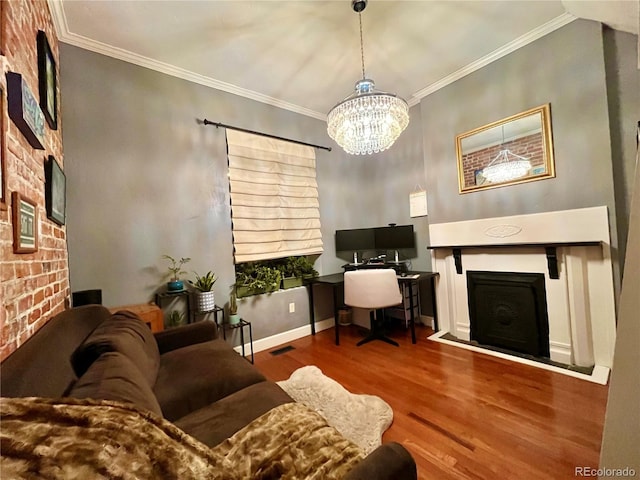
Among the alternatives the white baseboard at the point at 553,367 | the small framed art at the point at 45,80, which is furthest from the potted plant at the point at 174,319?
the white baseboard at the point at 553,367

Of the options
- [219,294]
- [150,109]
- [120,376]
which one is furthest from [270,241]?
[120,376]

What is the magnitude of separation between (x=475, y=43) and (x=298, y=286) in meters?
3.11

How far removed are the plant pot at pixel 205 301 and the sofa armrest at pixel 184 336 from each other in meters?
0.45

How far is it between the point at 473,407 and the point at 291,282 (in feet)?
7.18

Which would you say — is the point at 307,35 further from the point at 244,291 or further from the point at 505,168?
the point at 244,291

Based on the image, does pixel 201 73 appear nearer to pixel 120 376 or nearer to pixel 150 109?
pixel 150 109

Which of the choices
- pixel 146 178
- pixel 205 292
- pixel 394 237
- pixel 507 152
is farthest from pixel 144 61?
pixel 507 152

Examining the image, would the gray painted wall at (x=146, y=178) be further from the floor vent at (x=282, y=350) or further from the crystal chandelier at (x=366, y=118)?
the crystal chandelier at (x=366, y=118)

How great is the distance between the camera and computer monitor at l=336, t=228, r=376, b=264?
12.5 feet

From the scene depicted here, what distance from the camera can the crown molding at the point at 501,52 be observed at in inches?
91.1

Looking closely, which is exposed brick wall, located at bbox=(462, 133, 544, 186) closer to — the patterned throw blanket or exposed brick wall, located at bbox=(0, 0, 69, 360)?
the patterned throw blanket

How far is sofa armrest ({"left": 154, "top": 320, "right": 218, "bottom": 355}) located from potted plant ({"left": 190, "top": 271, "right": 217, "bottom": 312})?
46cm

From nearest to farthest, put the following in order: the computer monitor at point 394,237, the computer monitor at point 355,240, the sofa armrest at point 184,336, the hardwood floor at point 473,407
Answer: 1. the hardwood floor at point 473,407
2. the sofa armrest at point 184,336
3. the computer monitor at point 394,237
4. the computer monitor at point 355,240

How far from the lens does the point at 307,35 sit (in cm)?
233
